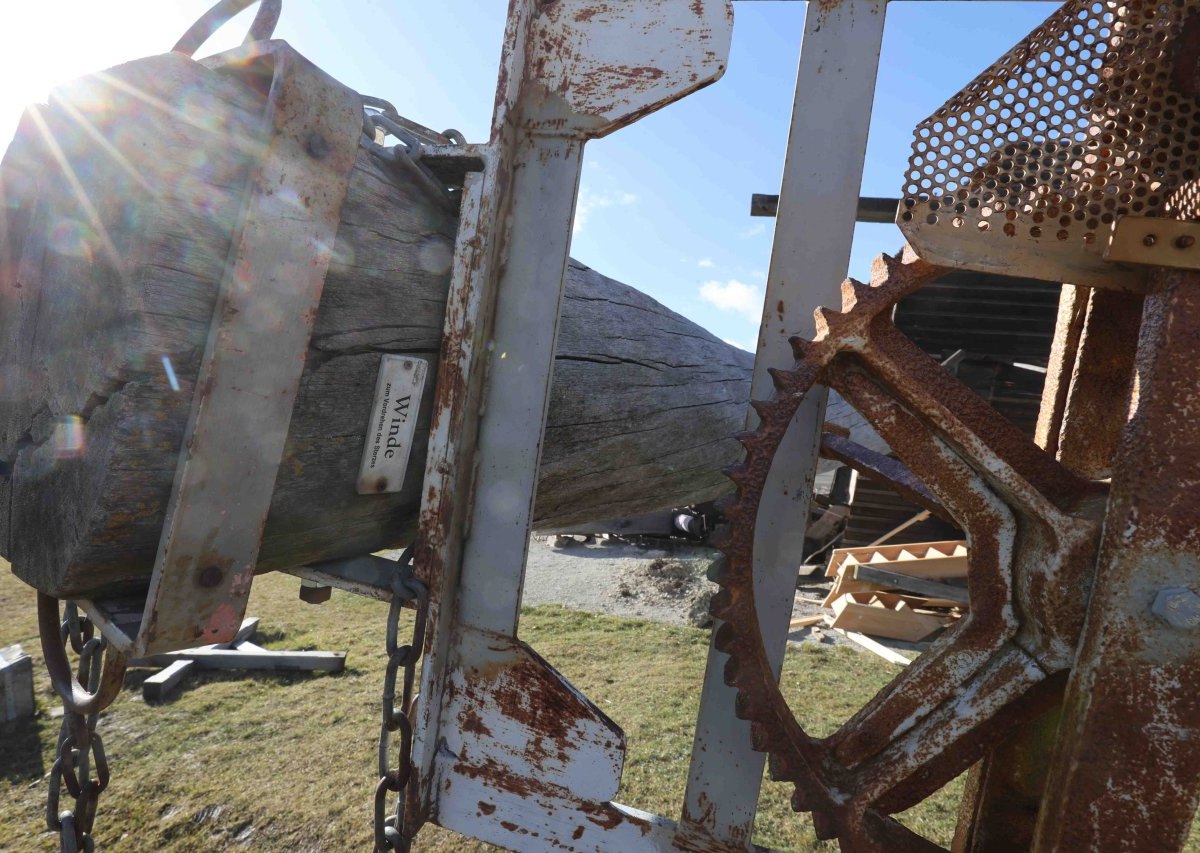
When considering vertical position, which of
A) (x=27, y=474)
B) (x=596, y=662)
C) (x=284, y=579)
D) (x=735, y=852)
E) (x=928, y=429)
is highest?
(x=928, y=429)

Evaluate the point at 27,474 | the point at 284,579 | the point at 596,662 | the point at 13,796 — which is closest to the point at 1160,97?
the point at 27,474

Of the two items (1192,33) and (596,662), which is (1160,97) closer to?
(1192,33)

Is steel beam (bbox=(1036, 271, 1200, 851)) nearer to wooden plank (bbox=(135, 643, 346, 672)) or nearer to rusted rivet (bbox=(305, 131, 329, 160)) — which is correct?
rusted rivet (bbox=(305, 131, 329, 160))

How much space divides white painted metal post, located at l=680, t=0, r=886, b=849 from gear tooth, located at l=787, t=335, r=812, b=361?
7 centimetres

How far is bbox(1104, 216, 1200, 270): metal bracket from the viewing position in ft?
3.27

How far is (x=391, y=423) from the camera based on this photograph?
1160 mm

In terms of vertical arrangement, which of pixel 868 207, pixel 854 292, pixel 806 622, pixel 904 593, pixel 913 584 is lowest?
pixel 806 622

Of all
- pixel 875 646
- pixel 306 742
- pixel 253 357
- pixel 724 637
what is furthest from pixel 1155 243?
pixel 875 646

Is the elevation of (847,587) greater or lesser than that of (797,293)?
lesser

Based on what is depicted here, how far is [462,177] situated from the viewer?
125 centimetres

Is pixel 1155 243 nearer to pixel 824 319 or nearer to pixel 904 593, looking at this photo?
pixel 824 319

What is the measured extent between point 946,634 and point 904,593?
587 centimetres

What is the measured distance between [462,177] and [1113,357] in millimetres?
1295

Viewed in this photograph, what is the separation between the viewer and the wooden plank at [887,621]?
19.3ft
